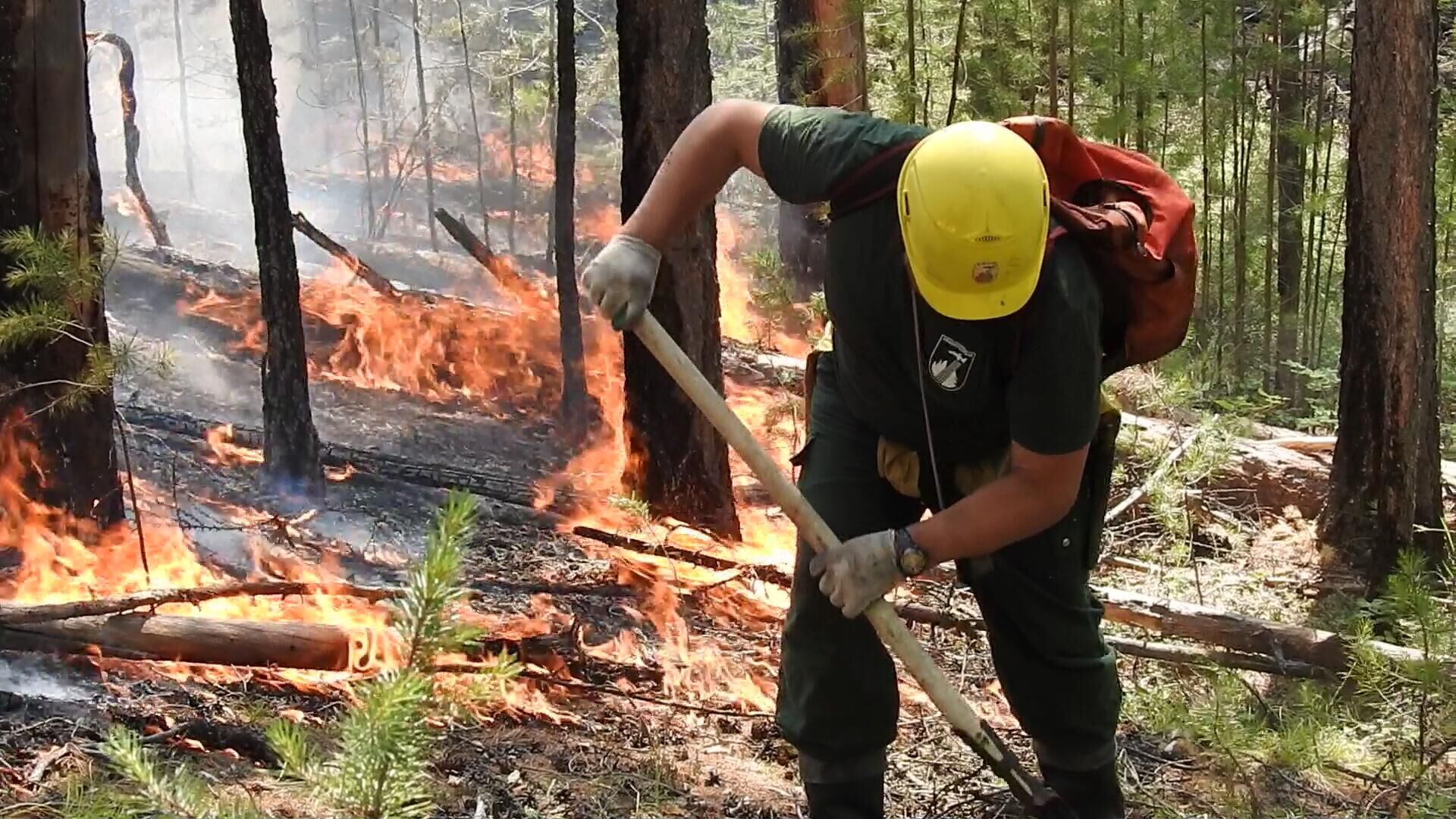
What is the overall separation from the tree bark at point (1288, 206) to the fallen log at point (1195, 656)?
8205 millimetres

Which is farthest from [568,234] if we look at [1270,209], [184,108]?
[184,108]

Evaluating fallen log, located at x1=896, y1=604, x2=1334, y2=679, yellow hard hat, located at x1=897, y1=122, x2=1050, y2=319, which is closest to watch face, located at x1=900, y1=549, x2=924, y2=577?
yellow hard hat, located at x1=897, y1=122, x2=1050, y2=319

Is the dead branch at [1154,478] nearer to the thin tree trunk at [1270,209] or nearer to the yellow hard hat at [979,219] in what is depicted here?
the yellow hard hat at [979,219]

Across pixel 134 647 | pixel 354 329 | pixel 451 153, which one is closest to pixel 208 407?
pixel 354 329

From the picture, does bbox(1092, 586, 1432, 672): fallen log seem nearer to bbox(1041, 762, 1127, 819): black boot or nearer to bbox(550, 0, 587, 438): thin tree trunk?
bbox(1041, 762, 1127, 819): black boot

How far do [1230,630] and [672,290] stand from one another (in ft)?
9.08

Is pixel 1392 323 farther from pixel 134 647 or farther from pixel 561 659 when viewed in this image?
pixel 134 647

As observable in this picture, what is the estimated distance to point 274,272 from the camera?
5.72 m

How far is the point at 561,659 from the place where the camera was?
12.8 feet

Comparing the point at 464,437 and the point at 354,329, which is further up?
the point at 354,329

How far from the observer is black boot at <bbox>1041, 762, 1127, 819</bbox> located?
10.2 feet

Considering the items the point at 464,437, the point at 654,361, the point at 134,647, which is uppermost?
the point at 654,361

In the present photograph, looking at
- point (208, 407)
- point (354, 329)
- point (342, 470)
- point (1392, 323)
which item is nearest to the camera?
point (1392, 323)

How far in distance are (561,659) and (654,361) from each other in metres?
2.01
